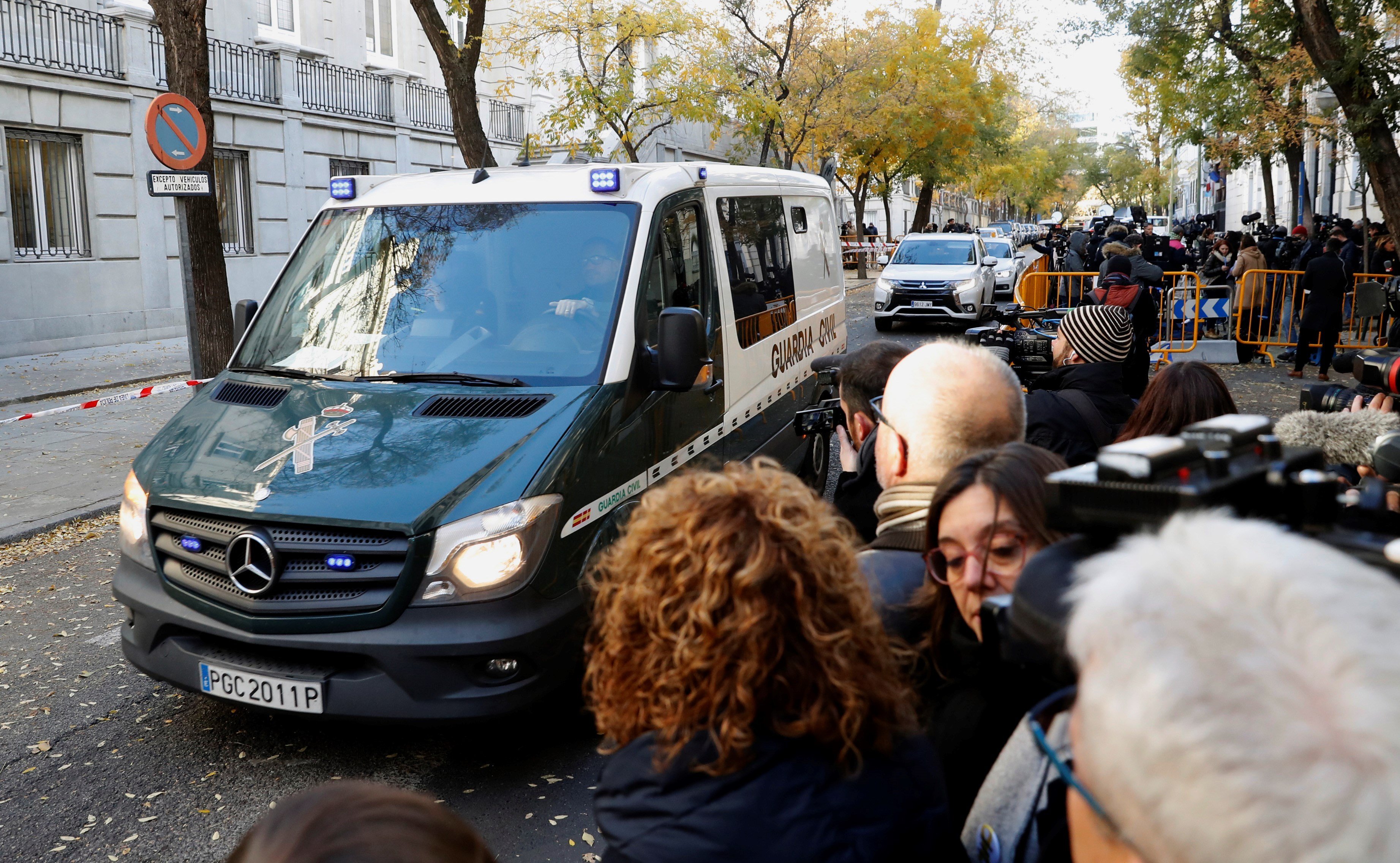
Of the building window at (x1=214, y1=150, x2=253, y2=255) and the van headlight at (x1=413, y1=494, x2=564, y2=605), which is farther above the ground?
the building window at (x1=214, y1=150, x2=253, y2=255)

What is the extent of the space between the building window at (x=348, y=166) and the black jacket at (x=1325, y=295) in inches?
683

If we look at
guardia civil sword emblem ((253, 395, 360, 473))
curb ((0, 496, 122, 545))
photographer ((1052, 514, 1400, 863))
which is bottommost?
curb ((0, 496, 122, 545))

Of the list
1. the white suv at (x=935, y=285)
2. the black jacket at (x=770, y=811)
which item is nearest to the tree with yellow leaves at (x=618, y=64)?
the white suv at (x=935, y=285)

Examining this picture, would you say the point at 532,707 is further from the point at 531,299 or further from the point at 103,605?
the point at 103,605

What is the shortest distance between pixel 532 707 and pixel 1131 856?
314 centimetres

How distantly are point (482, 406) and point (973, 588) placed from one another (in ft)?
8.63

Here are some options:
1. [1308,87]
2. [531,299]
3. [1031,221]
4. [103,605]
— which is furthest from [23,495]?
[1031,221]

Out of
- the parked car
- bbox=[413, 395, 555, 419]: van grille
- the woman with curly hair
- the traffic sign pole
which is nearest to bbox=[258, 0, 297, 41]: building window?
the traffic sign pole

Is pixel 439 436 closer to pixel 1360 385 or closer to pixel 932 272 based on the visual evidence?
pixel 1360 385

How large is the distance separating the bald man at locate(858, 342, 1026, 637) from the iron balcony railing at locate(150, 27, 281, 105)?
18.8 meters

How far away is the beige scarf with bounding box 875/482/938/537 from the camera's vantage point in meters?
2.59

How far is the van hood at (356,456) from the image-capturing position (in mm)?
3855

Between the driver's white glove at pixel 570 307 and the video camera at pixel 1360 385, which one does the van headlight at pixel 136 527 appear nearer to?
the driver's white glove at pixel 570 307

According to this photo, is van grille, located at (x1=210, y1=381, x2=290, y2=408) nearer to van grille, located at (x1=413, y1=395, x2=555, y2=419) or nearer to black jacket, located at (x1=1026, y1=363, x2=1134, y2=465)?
van grille, located at (x1=413, y1=395, x2=555, y2=419)
